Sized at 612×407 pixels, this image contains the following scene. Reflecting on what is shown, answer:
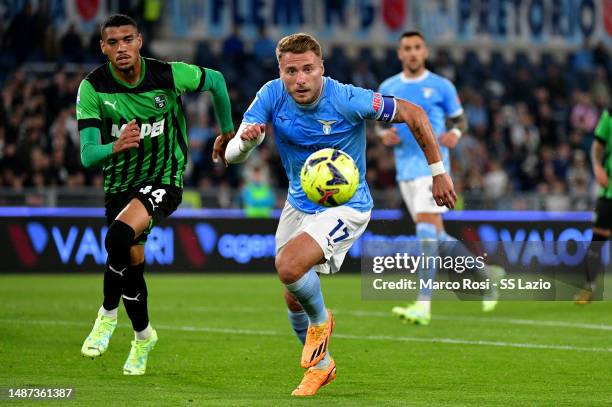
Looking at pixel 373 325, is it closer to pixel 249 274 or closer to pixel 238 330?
pixel 238 330

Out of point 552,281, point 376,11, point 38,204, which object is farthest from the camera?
point 376,11

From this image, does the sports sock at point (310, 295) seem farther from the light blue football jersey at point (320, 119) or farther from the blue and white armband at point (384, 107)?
the blue and white armband at point (384, 107)

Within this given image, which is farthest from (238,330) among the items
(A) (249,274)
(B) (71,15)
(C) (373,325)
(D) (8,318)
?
(B) (71,15)

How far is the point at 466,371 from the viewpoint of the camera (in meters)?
8.45

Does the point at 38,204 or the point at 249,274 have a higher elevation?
the point at 38,204

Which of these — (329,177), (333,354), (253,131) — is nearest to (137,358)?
(333,354)

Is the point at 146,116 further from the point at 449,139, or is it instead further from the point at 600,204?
the point at 600,204

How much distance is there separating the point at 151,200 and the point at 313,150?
126 centimetres

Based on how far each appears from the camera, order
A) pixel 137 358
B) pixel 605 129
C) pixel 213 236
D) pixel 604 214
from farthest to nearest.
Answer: pixel 213 236
pixel 604 214
pixel 605 129
pixel 137 358

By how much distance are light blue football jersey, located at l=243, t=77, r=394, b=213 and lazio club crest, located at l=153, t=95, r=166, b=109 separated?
1053mm

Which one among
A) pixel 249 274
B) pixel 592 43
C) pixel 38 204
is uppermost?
pixel 592 43

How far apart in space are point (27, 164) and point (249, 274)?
12.6ft

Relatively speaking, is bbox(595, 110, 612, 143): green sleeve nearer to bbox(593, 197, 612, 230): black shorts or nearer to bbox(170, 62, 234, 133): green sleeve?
bbox(593, 197, 612, 230): black shorts

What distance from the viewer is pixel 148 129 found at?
28.2 ft
